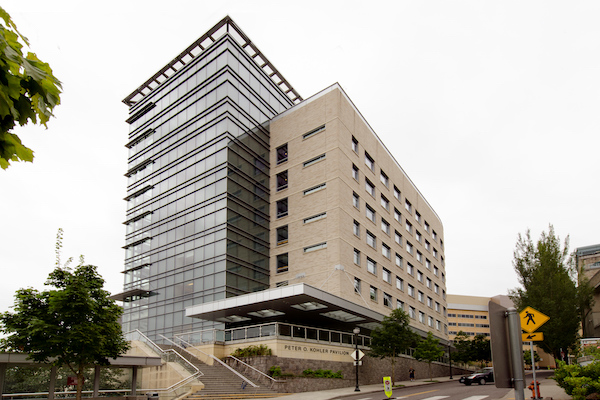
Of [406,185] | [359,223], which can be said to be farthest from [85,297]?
[406,185]

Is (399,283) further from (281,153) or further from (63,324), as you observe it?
(63,324)

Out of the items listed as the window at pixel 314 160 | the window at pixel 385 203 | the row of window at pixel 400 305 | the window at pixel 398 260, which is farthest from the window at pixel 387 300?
the window at pixel 314 160

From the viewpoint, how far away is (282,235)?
43.7 m

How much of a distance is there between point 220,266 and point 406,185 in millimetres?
29680

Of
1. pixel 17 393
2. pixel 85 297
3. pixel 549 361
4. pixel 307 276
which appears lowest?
pixel 549 361

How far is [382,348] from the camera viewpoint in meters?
35.8

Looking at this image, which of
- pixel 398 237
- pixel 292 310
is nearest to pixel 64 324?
pixel 292 310

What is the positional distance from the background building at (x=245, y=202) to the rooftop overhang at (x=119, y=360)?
8386 mm

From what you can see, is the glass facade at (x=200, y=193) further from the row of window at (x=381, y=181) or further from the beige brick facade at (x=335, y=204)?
the row of window at (x=381, y=181)

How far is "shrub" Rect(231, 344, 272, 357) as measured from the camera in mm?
30319

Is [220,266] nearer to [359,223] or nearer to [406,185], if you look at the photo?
[359,223]

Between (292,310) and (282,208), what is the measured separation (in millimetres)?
11921

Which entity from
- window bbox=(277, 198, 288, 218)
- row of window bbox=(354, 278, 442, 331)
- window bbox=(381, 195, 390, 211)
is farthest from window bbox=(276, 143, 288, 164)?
row of window bbox=(354, 278, 442, 331)

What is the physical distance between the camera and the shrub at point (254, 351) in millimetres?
30319
